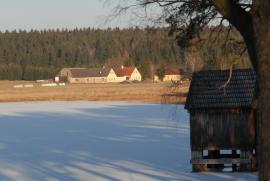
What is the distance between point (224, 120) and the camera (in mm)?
17359

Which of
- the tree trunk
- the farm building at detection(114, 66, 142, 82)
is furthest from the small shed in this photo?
the farm building at detection(114, 66, 142, 82)

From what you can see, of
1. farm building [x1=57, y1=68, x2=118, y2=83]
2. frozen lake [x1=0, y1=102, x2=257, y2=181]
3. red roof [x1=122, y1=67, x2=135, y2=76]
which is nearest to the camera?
frozen lake [x1=0, y1=102, x2=257, y2=181]

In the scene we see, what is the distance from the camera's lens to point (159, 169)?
1734cm

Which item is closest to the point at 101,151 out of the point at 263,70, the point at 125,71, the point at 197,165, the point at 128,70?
the point at 197,165

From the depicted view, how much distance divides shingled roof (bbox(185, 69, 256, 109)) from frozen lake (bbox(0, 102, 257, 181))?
72.6 inches

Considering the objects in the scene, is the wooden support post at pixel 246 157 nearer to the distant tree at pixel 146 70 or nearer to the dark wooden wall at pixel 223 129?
the dark wooden wall at pixel 223 129

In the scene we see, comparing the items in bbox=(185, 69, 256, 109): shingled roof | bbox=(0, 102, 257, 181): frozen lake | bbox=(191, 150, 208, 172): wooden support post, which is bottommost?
bbox=(0, 102, 257, 181): frozen lake

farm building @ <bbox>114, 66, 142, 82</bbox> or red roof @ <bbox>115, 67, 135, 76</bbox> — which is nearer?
farm building @ <bbox>114, 66, 142, 82</bbox>

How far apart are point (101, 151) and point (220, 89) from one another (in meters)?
6.53

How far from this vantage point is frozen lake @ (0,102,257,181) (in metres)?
16.5

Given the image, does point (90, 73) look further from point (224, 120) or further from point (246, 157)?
point (246, 157)

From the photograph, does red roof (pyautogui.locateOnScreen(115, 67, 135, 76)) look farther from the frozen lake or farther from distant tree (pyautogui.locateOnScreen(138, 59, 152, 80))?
the frozen lake

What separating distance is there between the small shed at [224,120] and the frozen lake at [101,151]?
2.17 ft

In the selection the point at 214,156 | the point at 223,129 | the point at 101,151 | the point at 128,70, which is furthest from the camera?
the point at 128,70
